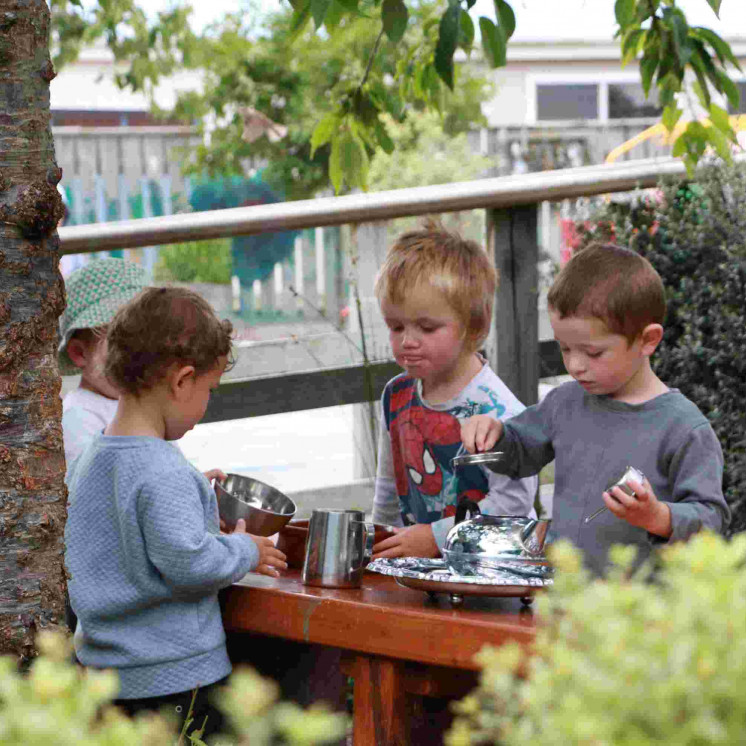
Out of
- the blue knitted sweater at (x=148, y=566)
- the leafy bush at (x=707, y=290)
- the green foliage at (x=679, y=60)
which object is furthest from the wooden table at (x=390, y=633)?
the leafy bush at (x=707, y=290)

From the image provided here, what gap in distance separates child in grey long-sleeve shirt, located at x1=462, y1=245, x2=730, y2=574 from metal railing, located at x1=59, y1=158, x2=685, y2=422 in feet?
3.72

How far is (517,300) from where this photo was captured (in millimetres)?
3568

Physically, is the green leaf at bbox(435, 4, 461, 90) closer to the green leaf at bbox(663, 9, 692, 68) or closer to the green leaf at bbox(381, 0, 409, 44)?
the green leaf at bbox(381, 0, 409, 44)

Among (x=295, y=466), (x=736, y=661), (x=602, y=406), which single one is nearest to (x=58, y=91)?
(x=295, y=466)

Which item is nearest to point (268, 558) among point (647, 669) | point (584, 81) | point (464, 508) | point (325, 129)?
point (464, 508)

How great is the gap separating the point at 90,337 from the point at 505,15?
4.02ft

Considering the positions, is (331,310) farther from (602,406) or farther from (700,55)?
(602,406)

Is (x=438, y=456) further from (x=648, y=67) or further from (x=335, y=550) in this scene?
(x=648, y=67)

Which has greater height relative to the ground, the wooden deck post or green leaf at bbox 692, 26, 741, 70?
green leaf at bbox 692, 26, 741, 70

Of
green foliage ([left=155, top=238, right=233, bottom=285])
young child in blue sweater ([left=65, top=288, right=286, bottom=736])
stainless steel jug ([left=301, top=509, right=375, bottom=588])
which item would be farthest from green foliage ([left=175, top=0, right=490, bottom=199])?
stainless steel jug ([left=301, top=509, right=375, bottom=588])

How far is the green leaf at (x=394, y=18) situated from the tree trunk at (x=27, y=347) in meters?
0.98

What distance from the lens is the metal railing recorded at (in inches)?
128

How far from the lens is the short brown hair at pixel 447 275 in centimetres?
271

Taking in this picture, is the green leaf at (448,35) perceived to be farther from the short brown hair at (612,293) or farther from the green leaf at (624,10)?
the short brown hair at (612,293)
